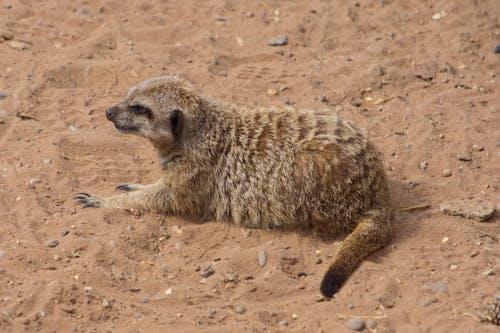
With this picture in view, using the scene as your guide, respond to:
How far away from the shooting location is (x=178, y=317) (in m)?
3.46

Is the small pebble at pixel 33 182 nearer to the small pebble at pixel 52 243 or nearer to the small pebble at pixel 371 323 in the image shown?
the small pebble at pixel 52 243

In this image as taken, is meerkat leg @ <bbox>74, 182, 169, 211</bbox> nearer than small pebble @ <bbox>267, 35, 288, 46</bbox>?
Yes

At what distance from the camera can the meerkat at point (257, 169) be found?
13.1ft

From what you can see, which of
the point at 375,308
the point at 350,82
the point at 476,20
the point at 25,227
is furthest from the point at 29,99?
the point at 476,20

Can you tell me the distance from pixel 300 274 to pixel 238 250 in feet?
1.23

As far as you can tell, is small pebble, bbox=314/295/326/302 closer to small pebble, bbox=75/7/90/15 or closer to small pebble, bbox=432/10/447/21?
small pebble, bbox=432/10/447/21

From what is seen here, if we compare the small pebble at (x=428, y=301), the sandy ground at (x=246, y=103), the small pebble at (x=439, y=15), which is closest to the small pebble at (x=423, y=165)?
the sandy ground at (x=246, y=103)

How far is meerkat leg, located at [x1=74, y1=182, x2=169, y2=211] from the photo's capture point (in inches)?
171

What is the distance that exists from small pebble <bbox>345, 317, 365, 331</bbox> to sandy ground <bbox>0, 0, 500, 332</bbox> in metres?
0.04

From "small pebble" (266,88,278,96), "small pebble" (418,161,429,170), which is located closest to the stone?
"small pebble" (418,161,429,170)

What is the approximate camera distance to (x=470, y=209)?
4199 millimetres

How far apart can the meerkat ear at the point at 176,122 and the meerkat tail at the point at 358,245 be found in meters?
1.13

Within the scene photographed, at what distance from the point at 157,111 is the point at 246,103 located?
1224 millimetres

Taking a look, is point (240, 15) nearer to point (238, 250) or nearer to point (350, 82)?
point (350, 82)
